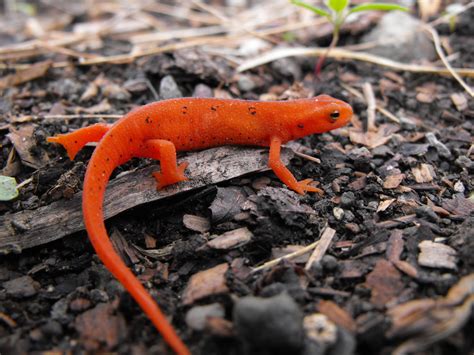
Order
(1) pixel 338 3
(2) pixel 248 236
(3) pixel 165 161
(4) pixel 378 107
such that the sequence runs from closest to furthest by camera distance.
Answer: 1. (2) pixel 248 236
2. (3) pixel 165 161
3. (1) pixel 338 3
4. (4) pixel 378 107

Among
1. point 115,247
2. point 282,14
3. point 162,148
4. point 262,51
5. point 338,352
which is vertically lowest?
point 338,352

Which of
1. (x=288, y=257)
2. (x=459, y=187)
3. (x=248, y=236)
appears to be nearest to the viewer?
(x=288, y=257)

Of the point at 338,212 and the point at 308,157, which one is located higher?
the point at 308,157

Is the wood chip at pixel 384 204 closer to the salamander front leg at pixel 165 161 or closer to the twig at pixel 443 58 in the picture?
the salamander front leg at pixel 165 161

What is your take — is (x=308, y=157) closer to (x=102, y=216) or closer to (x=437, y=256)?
(x=437, y=256)

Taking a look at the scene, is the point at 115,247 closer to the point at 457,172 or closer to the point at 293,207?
the point at 293,207

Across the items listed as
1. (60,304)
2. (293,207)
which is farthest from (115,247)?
(293,207)

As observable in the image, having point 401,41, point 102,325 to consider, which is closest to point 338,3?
point 401,41

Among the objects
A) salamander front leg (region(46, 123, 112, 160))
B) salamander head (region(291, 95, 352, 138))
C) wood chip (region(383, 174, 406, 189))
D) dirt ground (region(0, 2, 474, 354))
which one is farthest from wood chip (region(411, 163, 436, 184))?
salamander front leg (region(46, 123, 112, 160))
